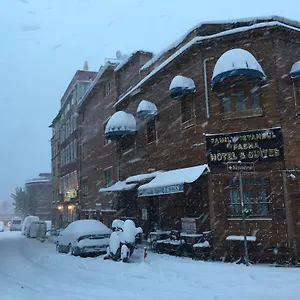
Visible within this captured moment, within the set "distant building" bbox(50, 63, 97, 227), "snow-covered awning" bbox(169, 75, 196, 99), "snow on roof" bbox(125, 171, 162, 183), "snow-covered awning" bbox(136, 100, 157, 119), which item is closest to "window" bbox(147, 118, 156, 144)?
"snow-covered awning" bbox(136, 100, 157, 119)

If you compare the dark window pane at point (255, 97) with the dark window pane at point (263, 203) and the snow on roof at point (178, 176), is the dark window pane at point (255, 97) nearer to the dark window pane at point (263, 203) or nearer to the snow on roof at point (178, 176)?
the snow on roof at point (178, 176)

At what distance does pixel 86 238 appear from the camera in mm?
16797

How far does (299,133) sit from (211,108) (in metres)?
3.34

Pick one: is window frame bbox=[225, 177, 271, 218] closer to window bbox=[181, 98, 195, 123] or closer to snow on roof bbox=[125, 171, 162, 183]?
window bbox=[181, 98, 195, 123]

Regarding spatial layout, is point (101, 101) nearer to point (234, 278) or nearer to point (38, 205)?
point (234, 278)

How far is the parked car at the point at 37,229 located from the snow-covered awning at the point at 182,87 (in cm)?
2151

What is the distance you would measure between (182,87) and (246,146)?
360 cm

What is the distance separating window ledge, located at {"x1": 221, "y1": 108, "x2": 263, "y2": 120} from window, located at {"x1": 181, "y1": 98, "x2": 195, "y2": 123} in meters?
1.67

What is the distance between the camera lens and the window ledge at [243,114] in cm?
1497

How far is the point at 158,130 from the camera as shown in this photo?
790 inches

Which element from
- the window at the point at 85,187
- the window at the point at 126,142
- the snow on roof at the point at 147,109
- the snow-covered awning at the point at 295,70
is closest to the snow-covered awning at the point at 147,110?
the snow on roof at the point at 147,109

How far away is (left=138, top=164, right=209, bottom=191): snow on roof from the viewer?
588 inches

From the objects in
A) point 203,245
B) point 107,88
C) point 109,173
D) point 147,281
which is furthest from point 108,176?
point 147,281

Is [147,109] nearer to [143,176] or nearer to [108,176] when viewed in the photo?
[143,176]
